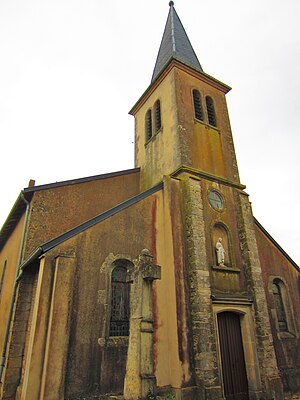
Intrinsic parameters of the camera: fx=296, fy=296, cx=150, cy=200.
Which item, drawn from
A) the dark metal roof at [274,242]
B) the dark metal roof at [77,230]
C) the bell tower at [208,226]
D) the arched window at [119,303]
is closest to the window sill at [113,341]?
the arched window at [119,303]

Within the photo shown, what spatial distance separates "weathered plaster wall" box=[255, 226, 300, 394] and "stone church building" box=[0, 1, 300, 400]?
47 millimetres

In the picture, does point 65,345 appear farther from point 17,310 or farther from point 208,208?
point 208,208

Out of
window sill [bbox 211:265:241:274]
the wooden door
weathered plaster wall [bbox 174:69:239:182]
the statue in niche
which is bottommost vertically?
the wooden door

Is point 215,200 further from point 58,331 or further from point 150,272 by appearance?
point 58,331

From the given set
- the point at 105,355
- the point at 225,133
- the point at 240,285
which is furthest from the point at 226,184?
the point at 105,355

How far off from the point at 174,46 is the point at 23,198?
10.7 m

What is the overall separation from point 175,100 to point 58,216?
21.1 ft

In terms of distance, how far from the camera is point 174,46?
48.5 feet

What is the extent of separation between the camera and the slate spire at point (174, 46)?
571 inches

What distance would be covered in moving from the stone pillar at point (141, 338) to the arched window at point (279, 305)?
7.42 metres

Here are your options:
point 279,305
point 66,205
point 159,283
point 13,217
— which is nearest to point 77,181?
point 66,205

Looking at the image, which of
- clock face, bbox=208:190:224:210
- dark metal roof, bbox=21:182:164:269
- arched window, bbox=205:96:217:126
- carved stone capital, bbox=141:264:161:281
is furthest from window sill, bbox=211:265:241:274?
arched window, bbox=205:96:217:126

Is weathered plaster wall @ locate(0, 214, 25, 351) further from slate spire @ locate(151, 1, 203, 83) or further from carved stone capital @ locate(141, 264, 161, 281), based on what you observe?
slate spire @ locate(151, 1, 203, 83)

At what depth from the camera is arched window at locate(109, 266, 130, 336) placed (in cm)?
763
